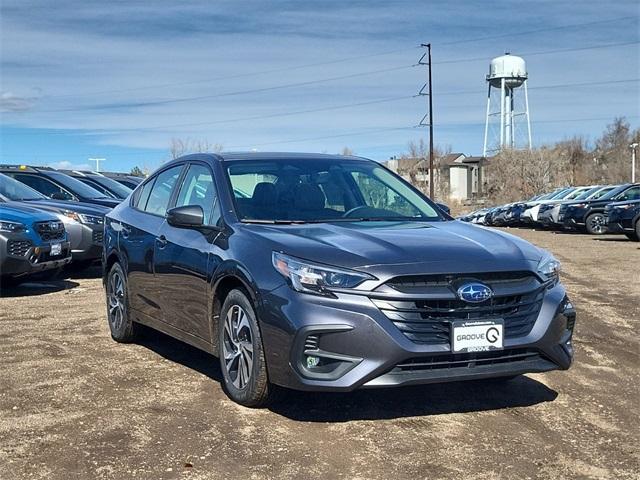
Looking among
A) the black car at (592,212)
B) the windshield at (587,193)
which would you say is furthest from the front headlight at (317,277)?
the windshield at (587,193)

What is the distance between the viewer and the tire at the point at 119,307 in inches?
270

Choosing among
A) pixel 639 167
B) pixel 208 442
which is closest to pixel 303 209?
pixel 208 442

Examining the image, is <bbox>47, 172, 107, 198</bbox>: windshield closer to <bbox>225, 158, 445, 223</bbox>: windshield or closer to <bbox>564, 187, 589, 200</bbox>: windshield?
<bbox>225, 158, 445, 223</bbox>: windshield

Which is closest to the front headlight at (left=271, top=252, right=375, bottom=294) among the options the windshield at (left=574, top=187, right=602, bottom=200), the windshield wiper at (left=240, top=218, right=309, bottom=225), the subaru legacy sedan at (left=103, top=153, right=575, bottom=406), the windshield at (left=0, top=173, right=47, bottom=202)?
the subaru legacy sedan at (left=103, top=153, right=575, bottom=406)

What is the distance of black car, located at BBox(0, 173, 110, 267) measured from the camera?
11539 millimetres

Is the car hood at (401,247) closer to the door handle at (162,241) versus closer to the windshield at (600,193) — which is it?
the door handle at (162,241)

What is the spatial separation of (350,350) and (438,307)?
53cm

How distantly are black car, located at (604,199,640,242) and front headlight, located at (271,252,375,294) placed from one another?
52.4 ft

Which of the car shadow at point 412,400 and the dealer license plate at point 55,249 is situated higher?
the dealer license plate at point 55,249

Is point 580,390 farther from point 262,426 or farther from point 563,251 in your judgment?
point 563,251

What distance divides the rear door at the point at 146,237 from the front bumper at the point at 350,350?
6.05 feet

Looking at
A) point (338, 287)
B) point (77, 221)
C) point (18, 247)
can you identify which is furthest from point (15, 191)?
point (338, 287)

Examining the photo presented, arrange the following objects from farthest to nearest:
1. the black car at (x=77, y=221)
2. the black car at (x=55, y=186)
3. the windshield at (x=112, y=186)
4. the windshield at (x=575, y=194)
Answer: the windshield at (x=575, y=194) → the windshield at (x=112, y=186) → the black car at (x=55, y=186) → the black car at (x=77, y=221)

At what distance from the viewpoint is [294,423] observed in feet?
15.4
